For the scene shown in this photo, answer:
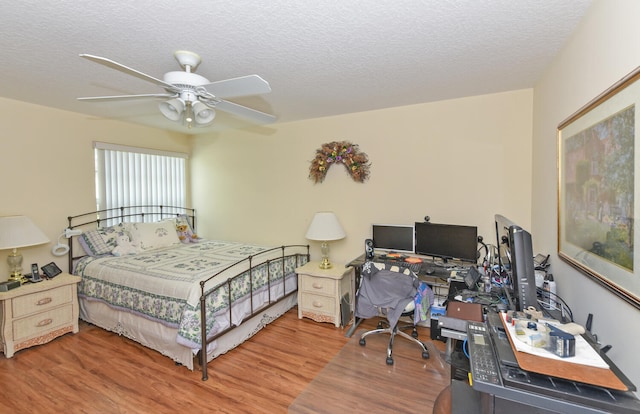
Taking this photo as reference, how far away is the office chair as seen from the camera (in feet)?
8.43

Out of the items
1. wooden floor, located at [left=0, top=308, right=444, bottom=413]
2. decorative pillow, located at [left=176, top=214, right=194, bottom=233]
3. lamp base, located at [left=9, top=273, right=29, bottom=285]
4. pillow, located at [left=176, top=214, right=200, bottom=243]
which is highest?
decorative pillow, located at [left=176, top=214, right=194, bottom=233]

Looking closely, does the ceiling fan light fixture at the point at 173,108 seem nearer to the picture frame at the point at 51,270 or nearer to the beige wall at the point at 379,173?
the beige wall at the point at 379,173

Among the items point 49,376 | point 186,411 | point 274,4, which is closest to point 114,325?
point 49,376

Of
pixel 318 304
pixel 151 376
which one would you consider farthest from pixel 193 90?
pixel 318 304

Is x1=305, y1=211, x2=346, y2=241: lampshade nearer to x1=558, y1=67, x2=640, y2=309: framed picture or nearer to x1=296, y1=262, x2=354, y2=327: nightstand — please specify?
x1=296, y1=262, x2=354, y2=327: nightstand

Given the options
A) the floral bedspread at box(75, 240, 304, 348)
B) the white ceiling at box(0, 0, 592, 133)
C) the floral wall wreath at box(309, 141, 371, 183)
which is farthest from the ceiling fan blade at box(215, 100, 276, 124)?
the floral bedspread at box(75, 240, 304, 348)

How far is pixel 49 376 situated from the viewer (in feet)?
7.84

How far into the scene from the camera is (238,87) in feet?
6.05

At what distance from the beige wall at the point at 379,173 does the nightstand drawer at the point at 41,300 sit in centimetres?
201

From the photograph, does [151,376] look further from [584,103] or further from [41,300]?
[584,103]

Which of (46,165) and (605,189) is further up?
(46,165)

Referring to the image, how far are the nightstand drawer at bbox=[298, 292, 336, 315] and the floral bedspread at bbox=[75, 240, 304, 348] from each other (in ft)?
1.29

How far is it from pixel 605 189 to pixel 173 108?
2595 mm

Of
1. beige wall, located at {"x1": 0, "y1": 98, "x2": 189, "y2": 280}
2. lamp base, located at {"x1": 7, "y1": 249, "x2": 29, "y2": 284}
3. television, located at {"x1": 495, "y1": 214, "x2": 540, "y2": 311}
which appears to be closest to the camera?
television, located at {"x1": 495, "y1": 214, "x2": 540, "y2": 311}
